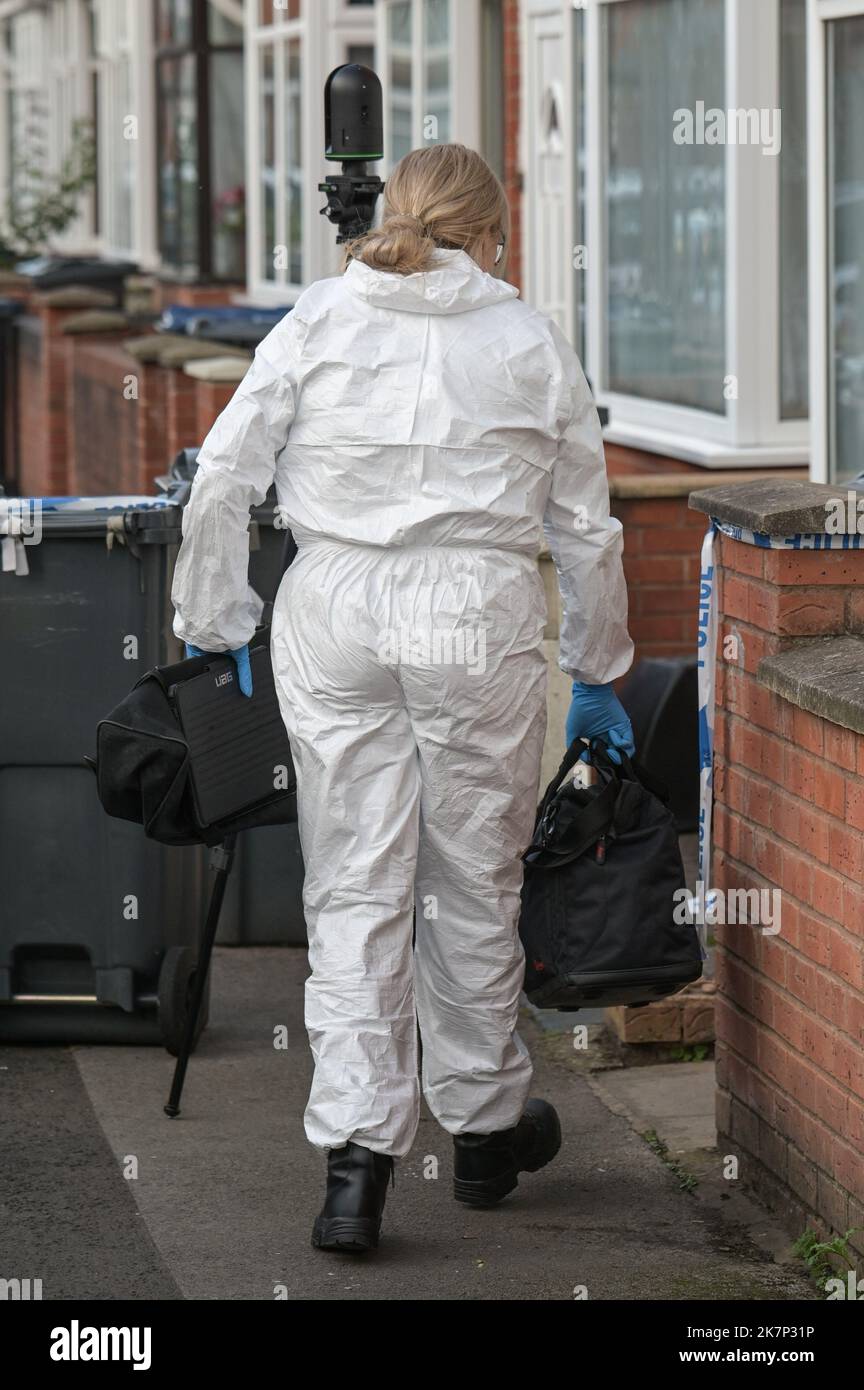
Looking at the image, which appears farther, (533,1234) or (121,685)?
(121,685)

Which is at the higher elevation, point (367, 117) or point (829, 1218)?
point (367, 117)

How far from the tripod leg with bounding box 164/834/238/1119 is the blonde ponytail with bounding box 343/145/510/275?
138cm

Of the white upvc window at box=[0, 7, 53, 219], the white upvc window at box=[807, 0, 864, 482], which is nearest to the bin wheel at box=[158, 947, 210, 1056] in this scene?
the white upvc window at box=[807, 0, 864, 482]

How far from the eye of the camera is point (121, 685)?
551 cm

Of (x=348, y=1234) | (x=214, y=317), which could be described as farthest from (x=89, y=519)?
(x=214, y=317)

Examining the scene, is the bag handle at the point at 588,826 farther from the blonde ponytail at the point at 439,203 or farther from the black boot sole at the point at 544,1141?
the blonde ponytail at the point at 439,203

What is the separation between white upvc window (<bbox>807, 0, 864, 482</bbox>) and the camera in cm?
672

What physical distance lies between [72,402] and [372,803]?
38.5 ft

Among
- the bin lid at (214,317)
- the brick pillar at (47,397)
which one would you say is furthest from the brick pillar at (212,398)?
the brick pillar at (47,397)

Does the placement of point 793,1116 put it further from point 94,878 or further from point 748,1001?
point 94,878
